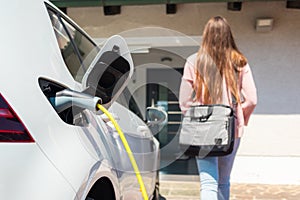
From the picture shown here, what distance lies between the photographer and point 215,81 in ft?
7.46

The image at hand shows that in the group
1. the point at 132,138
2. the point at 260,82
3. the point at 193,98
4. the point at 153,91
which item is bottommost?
the point at 153,91

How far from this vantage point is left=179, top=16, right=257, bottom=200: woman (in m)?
2.29

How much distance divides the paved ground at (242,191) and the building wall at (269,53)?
1.96 feet

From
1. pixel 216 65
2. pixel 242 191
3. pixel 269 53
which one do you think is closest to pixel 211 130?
pixel 216 65

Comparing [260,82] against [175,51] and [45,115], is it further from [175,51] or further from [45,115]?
[45,115]

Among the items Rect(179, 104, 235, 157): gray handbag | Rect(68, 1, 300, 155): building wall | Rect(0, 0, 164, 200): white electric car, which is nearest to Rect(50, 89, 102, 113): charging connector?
Rect(0, 0, 164, 200): white electric car

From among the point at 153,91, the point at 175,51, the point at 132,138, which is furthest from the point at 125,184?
the point at 153,91

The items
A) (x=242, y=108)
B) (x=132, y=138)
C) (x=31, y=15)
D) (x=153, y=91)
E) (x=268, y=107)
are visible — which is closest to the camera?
(x=31, y=15)

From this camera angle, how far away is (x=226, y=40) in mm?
2312

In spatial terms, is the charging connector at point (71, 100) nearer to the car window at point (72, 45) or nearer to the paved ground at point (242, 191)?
the car window at point (72, 45)

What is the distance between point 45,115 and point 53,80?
0.20 m

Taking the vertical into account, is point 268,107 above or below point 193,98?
below

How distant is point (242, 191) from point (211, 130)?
2.65 m

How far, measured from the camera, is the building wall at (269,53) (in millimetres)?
4969
